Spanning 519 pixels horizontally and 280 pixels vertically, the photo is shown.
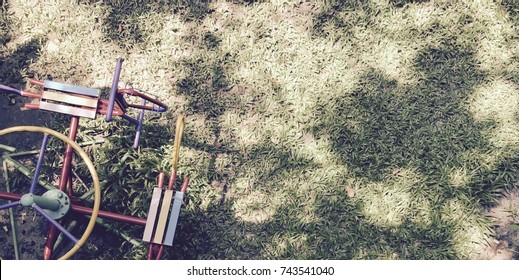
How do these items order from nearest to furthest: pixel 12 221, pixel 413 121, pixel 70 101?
1. pixel 70 101
2. pixel 12 221
3. pixel 413 121

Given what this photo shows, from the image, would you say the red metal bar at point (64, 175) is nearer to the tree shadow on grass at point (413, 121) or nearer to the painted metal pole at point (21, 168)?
the painted metal pole at point (21, 168)

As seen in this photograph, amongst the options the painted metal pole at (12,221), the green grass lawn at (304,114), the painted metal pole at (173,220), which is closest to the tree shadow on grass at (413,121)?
the green grass lawn at (304,114)

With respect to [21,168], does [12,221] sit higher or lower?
lower

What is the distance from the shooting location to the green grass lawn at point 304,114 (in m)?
3.21

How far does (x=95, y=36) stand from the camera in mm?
3588

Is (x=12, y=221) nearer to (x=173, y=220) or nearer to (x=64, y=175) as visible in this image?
(x=64, y=175)

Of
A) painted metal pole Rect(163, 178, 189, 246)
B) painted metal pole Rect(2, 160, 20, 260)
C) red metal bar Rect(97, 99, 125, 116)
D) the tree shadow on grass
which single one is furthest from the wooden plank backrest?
the tree shadow on grass

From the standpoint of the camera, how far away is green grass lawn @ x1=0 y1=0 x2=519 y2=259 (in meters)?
3.21

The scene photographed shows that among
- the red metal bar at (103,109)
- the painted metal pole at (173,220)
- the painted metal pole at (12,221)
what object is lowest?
the painted metal pole at (12,221)

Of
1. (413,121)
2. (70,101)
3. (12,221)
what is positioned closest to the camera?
(70,101)

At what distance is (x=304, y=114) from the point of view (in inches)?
134

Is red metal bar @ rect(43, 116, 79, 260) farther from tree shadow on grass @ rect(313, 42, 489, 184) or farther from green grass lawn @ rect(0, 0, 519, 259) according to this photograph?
tree shadow on grass @ rect(313, 42, 489, 184)

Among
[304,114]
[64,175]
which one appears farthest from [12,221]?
[304,114]
